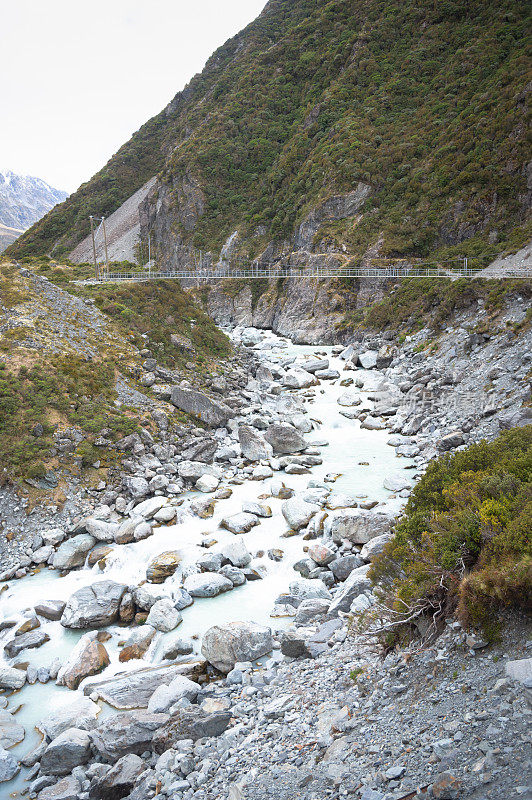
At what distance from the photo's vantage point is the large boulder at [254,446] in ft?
79.4

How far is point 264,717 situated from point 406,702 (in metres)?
2.99

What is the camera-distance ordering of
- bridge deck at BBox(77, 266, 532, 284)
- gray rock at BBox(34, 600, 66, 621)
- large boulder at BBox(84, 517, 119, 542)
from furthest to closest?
bridge deck at BBox(77, 266, 532, 284)
large boulder at BBox(84, 517, 119, 542)
gray rock at BBox(34, 600, 66, 621)

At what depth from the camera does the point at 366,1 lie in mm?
89562

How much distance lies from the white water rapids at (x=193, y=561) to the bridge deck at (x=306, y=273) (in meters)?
21.3

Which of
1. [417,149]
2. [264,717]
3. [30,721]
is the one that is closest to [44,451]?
[30,721]

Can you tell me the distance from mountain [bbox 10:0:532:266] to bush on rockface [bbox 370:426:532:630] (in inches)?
1627

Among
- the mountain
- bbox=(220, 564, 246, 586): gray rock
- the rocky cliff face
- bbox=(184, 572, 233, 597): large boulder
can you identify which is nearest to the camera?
bbox=(184, 572, 233, 597): large boulder

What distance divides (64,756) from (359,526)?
9.99m

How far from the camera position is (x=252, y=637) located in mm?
11445

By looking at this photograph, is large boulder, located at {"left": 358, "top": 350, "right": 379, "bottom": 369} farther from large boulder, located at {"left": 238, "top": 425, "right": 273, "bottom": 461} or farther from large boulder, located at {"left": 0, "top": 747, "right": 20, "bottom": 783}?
large boulder, located at {"left": 0, "top": 747, "right": 20, "bottom": 783}

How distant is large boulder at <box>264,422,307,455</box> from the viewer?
82.2ft

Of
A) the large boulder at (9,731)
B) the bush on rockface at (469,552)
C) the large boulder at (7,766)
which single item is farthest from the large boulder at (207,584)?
the large boulder at (7,766)

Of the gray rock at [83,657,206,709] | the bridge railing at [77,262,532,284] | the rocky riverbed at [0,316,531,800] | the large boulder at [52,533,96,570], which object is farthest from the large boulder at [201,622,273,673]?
the bridge railing at [77,262,532,284]

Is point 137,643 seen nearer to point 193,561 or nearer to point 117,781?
point 193,561
